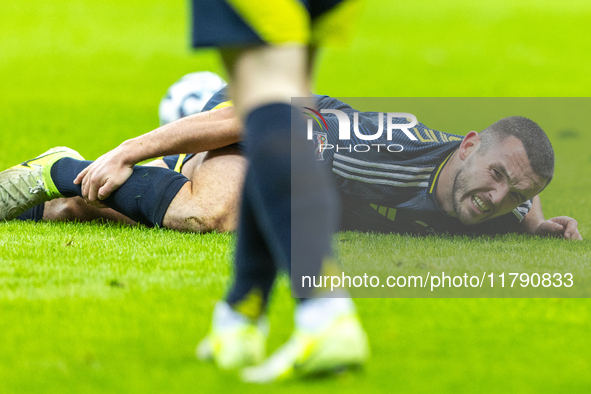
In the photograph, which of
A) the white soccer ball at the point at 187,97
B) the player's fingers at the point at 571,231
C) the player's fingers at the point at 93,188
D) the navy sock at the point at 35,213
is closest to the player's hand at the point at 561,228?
the player's fingers at the point at 571,231

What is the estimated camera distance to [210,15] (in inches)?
38.2

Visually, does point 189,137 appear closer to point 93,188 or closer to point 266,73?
point 93,188

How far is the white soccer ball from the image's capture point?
425cm

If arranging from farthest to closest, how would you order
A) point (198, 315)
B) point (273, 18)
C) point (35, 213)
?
point (35, 213)
point (198, 315)
point (273, 18)

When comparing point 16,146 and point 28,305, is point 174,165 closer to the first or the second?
point 28,305

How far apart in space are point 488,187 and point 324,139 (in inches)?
23.8

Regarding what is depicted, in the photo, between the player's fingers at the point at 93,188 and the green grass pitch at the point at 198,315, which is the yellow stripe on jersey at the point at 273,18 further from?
the player's fingers at the point at 93,188

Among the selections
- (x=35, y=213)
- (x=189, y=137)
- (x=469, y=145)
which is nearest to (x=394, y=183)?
(x=469, y=145)

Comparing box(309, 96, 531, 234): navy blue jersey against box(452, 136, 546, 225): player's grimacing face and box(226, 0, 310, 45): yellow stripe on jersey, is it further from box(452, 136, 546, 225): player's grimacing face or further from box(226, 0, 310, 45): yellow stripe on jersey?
box(226, 0, 310, 45): yellow stripe on jersey

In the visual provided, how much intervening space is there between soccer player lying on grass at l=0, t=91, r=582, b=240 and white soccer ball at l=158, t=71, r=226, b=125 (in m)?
1.75

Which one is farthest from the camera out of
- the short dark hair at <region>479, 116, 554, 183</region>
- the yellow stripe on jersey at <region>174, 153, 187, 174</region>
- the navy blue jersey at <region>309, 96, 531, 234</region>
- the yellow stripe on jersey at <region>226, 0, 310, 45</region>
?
the yellow stripe on jersey at <region>174, 153, 187, 174</region>

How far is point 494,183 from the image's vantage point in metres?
2.27

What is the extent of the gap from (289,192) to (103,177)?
5.23 feet

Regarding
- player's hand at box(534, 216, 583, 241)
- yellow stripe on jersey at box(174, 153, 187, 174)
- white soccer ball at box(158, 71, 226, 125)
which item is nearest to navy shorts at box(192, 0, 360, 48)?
player's hand at box(534, 216, 583, 241)
